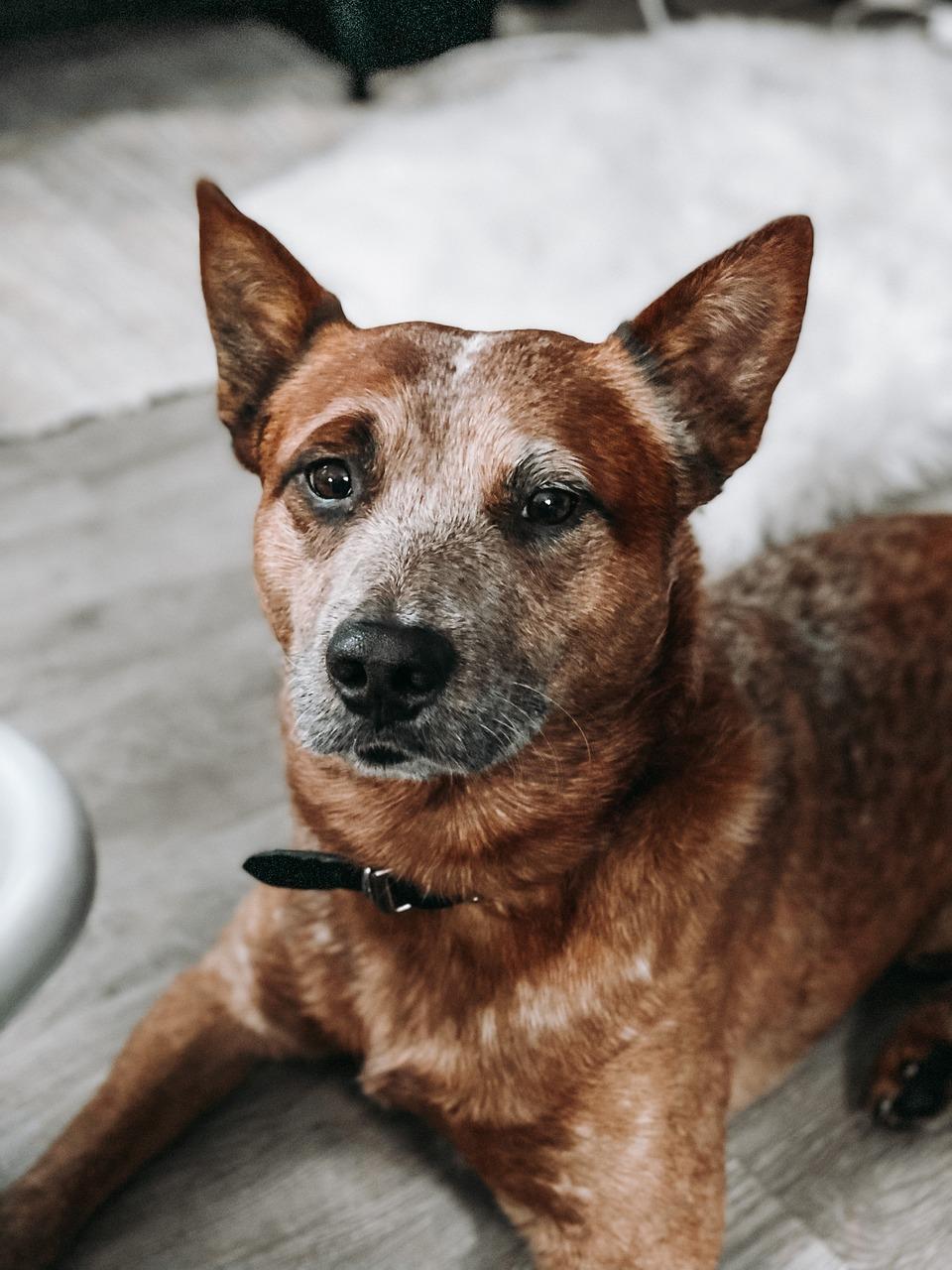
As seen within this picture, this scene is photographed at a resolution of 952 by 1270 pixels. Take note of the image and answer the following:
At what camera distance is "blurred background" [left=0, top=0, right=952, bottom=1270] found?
4.60 feet

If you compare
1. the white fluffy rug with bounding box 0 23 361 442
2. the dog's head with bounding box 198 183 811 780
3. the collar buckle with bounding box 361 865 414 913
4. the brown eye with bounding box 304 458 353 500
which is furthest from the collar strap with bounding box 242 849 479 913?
the white fluffy rug with bounding box 0 23 361 442

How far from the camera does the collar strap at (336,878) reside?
3.74 feet

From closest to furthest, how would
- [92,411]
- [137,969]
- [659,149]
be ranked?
[137,969], [659,149], [92,411]

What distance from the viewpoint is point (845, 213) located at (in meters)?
2.39

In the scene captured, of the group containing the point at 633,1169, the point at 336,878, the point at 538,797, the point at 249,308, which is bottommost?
the point at 633,1169

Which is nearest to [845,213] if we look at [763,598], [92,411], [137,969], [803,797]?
[763,598]

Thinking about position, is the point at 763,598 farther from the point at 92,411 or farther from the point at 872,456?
the point at 92,411

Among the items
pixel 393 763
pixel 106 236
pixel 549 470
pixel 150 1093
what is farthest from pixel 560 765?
pixel 106 236

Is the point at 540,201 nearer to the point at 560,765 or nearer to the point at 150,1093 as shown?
the point at 560,765

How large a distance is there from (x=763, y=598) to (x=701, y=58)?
145cm

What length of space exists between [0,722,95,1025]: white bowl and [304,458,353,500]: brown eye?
0.35 m

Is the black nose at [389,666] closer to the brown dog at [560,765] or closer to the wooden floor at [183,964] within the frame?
the brown dog at [560,765]

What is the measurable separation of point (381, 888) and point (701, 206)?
62.0 inches

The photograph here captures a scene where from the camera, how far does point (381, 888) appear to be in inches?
45.8
